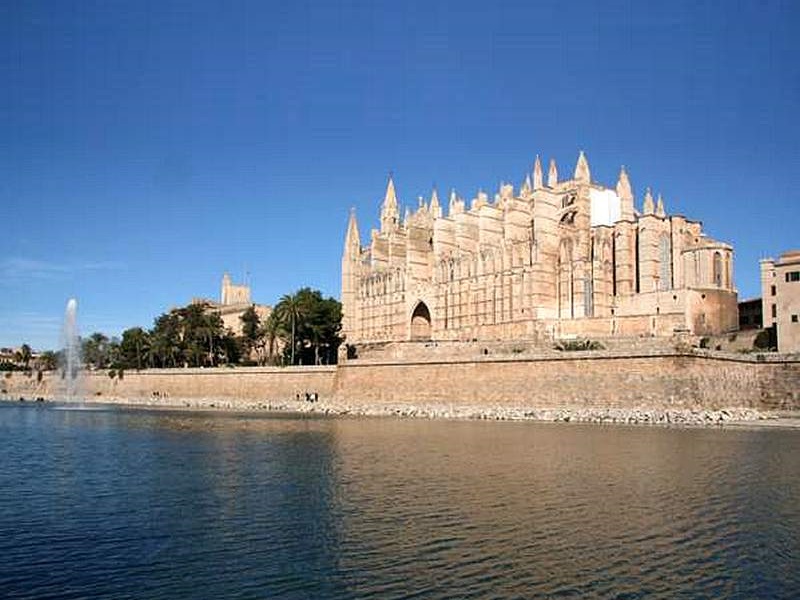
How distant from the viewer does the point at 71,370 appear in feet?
237

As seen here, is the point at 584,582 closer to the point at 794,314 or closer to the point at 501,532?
the point at 501,532

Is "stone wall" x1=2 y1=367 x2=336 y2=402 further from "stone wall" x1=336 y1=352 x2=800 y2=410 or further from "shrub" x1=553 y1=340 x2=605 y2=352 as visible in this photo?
"shrub" x1=553 y1=340 x2=605 y2=352

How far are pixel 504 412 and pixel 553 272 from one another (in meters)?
19.2

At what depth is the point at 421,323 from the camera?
69.0 metres

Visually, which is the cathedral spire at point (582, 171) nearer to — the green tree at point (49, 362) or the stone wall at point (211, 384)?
the stone wall at point (211, 384)

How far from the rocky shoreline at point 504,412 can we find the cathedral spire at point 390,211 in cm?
2931

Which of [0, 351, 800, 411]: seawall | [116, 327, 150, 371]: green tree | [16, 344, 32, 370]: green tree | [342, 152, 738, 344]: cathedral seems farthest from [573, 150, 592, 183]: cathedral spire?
[16, 344, 32, 370]: green tree

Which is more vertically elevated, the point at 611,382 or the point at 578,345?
the point at 578,345

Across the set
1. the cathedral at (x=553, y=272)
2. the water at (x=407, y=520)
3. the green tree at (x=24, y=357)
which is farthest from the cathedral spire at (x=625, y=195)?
the green tree at (x=24, y=357)

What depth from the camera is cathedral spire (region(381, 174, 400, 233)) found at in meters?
80.0

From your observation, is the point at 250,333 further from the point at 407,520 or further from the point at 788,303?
the point at 407,520

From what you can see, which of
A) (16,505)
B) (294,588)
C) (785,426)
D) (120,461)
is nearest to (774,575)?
(294,588)

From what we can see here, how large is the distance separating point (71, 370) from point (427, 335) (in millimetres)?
32232

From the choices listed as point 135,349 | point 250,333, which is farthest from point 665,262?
point 135,349
